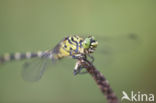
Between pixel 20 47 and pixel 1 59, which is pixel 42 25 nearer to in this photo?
pixel 20 47

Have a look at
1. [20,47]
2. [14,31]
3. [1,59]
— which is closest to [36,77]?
[1,59]

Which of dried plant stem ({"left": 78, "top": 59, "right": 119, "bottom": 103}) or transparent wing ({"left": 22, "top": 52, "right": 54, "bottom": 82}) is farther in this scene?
transparent wing ({"left": 22, "top": 52, "right": 54, "bottom": 82})

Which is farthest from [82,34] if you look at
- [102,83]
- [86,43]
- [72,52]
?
[102,83]

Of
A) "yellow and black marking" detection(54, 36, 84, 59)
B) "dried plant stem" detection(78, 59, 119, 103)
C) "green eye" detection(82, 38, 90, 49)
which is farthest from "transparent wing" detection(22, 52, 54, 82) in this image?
"dried plant stem" detection(78, 59, 119, 103)

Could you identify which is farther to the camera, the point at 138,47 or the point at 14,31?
the point at 14,31

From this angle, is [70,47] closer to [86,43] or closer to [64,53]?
[64,53]

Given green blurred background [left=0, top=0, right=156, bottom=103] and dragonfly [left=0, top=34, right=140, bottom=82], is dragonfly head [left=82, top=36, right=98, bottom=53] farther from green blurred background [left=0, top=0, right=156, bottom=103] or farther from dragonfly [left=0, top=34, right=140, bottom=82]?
green blurred background [left=0, top=0, right=156, bottom=103]

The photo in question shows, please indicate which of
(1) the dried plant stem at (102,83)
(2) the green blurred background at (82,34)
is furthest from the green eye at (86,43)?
(2) the green blurred background at (82,34)
